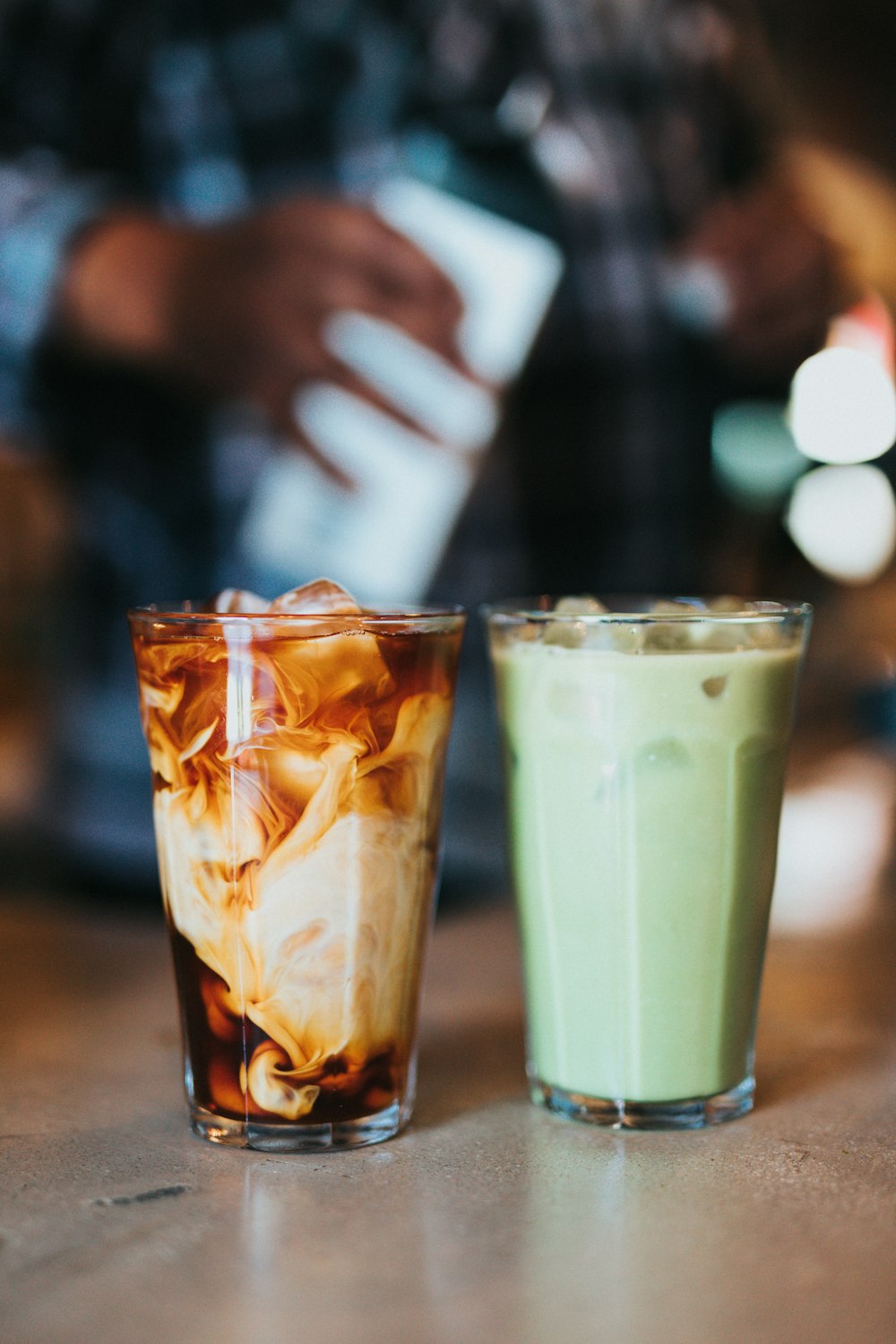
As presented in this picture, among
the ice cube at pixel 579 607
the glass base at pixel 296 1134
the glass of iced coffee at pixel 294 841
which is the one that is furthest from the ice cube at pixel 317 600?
Answer: the glass base at pixel 296 1134

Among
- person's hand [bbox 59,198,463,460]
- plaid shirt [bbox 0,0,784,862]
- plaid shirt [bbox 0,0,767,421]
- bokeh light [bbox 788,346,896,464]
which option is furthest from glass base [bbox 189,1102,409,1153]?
bokeh light [bbox 788,346,896,464]

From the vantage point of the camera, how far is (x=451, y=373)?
1448 millimetres

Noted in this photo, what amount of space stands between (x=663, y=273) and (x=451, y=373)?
56 cm

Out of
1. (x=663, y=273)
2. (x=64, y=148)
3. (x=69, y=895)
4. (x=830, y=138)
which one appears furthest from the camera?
(x=830, y=138)

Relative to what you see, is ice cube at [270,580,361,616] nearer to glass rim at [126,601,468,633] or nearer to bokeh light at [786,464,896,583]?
glass rim at [126,601,468,633]

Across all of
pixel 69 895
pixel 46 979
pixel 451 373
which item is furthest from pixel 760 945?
pixel 451 373

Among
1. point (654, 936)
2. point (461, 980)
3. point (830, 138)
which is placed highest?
point (830, 138)

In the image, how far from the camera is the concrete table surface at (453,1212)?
0.45m

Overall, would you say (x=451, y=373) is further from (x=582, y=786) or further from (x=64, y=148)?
(x=582, y=786)

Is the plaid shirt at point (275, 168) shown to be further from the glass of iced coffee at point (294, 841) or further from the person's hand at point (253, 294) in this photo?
the glass of iced coffee at point (294, 841)

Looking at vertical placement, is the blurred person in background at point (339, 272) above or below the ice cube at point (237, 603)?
above

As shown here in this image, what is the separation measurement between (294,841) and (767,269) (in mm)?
1488

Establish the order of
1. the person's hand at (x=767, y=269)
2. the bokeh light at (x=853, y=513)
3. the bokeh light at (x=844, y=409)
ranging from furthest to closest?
the bokeh light at (x=853, y=513) < the bokeh light at (x=844, y=409) < the person's hand at (x=767, y=269)

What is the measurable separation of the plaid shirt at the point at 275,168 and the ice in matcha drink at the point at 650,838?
0.77m
